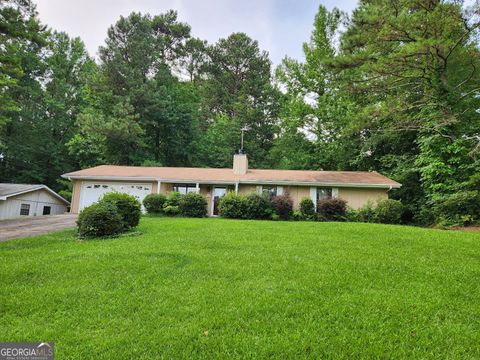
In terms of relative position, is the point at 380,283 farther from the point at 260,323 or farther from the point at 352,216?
the point at 352,216

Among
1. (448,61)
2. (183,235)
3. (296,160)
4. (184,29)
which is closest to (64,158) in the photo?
(184,29)

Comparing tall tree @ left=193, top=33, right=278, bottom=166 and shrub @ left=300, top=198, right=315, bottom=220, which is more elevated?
tall tree @ left=193, top=33, right=278, bottom=166

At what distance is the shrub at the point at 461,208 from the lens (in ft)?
40.9

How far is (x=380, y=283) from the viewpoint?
178 inches

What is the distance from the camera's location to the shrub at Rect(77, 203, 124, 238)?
27.7ft

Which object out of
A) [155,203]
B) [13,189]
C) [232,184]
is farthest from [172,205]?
[13,189]

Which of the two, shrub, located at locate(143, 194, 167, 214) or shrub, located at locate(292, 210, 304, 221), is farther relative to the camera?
shrub, located at locate(143, 194, 167, 214)

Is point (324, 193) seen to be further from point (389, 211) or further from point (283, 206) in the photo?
point (389, 211)

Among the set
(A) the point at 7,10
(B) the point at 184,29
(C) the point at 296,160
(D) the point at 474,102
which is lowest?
(C) the point at 296,160

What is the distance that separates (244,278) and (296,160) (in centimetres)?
2040

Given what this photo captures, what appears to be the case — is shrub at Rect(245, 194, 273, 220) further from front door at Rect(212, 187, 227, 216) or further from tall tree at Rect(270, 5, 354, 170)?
tall tree at Rect(270, 5, 354, 170)

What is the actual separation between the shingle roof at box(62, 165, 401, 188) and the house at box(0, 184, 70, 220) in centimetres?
427

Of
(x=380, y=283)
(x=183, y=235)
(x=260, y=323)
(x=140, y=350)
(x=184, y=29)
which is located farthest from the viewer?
(x=184, y=29)

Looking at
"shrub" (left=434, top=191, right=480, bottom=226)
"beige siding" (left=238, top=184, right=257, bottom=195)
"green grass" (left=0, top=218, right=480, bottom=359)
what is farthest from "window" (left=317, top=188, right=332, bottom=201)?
"green grass" (left=0, top=218, right=480, bottom=359)
